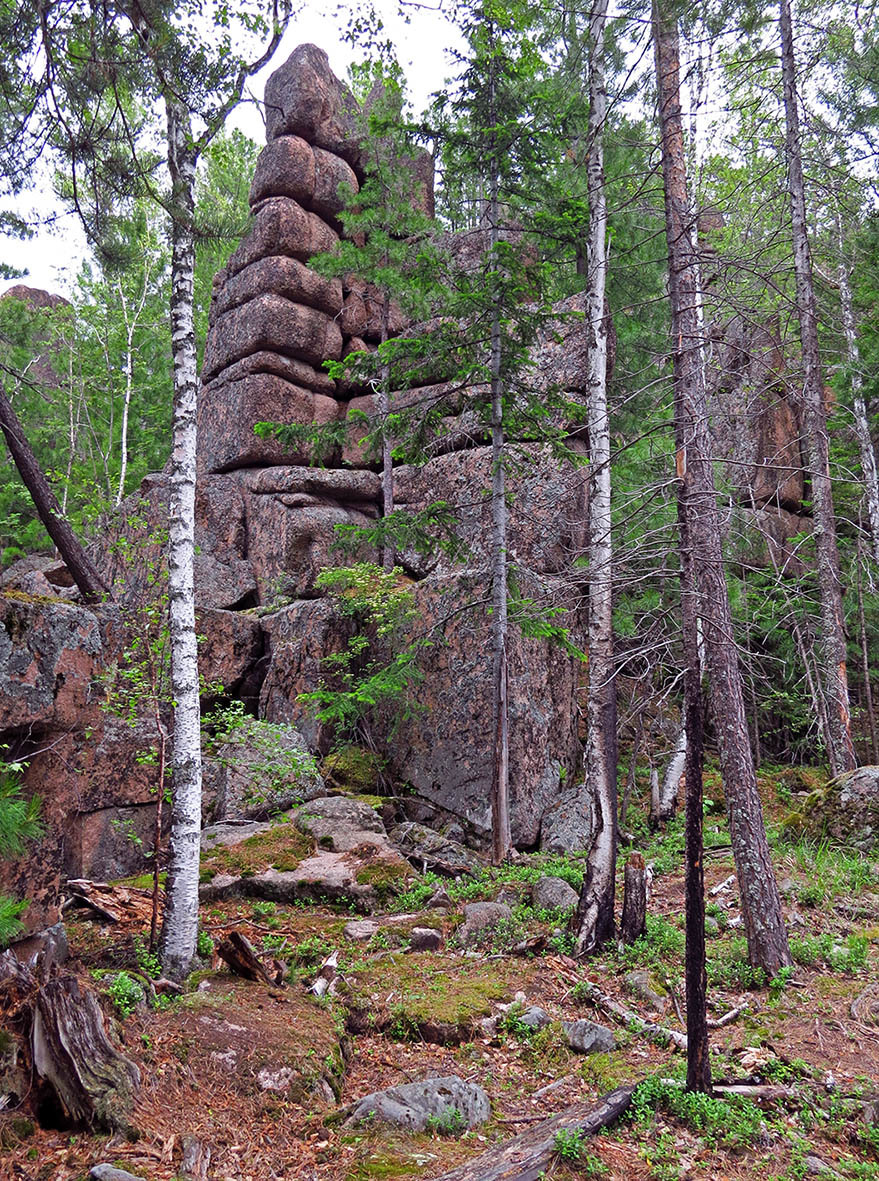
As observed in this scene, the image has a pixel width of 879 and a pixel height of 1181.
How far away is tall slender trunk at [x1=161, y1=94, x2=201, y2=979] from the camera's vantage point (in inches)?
247

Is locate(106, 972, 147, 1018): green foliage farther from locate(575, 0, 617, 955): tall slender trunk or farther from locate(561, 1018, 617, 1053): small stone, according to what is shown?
locate(575, 0, 617, 955): tall slender trunk

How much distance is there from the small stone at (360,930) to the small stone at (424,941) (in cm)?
53

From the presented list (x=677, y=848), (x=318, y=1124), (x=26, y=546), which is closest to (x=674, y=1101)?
(x=318, y=1124)

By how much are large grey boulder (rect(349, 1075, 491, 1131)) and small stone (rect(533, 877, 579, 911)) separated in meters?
3.94

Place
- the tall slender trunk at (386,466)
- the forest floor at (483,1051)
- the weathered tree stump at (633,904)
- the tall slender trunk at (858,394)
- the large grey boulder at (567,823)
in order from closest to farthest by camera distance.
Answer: the forest floor at (483,1051) < the weathered tree stump at (633,904) < the large grey boulder at (567,823) < the tall slender trunk at (858,394) < the tall slender trunk at (386,466)

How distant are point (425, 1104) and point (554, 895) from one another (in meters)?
4.52

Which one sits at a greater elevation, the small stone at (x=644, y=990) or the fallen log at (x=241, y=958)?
the fallen log at (x=241, y=958)

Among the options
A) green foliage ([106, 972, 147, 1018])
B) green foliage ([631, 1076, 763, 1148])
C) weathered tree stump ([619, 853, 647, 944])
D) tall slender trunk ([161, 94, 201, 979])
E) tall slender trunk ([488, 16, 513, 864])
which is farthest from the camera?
tall slender trunk ([488, 16, 513, 864])

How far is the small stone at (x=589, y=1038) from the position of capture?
6055 millimetres

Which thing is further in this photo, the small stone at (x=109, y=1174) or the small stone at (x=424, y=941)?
the small stone at (x=424, y=941)

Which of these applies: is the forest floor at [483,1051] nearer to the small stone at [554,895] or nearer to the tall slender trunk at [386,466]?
the small stone at [554,895]

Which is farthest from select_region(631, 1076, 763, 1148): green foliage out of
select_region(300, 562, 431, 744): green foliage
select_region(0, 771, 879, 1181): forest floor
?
select_region(300, 562, 431, 744): green foliage

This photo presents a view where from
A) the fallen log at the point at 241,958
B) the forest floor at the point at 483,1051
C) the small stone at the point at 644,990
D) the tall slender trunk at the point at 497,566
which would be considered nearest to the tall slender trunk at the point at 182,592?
the fallen log at the point at 241,958

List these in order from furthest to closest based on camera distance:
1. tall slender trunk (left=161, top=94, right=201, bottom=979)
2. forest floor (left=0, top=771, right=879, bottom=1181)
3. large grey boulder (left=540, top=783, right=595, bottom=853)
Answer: large grey boulder (left=540, top=783, right=595, bottom=853) → tall slender trunk (left=161, top=94, right=201, bottom=979) → forest floor (left=0, top=771, right=879, bottom=1181)
